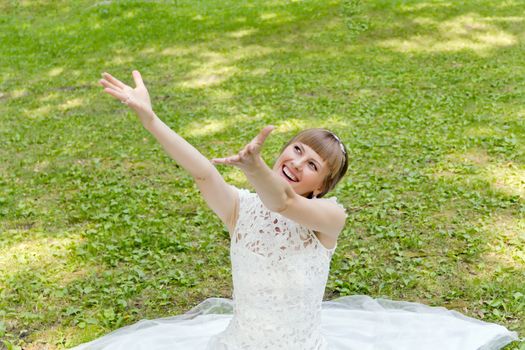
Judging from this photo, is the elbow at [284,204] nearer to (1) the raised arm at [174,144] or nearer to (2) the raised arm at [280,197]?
(2) the raised arm at [280,197]

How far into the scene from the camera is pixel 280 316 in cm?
306

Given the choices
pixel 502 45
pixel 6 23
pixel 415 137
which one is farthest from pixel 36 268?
pixel 6 23

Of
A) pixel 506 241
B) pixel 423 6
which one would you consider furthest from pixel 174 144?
pixel 423 6

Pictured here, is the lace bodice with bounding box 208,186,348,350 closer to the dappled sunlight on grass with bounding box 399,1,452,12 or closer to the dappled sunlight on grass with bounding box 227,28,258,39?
the dappled sunlight on grass with bounding box 227,28,258,39

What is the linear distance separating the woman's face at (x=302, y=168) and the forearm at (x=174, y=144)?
35 cm

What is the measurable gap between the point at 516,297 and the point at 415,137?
3318 mm

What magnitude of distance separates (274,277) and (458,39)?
950 cm

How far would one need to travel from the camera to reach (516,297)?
446 centimetres

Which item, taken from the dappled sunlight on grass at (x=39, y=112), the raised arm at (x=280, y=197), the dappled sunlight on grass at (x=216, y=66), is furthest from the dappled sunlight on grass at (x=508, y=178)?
the dappled sunlight on grass at (x=39, y=112)

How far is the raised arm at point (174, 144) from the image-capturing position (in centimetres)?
266

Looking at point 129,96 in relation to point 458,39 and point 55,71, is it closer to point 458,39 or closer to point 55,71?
point 55,71

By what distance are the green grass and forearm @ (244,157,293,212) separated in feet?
7.39

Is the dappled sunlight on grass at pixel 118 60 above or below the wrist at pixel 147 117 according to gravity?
below

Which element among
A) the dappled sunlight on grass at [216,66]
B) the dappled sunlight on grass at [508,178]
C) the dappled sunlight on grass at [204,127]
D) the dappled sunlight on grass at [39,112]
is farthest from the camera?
the dappled sunlight on grass at [216,66]
